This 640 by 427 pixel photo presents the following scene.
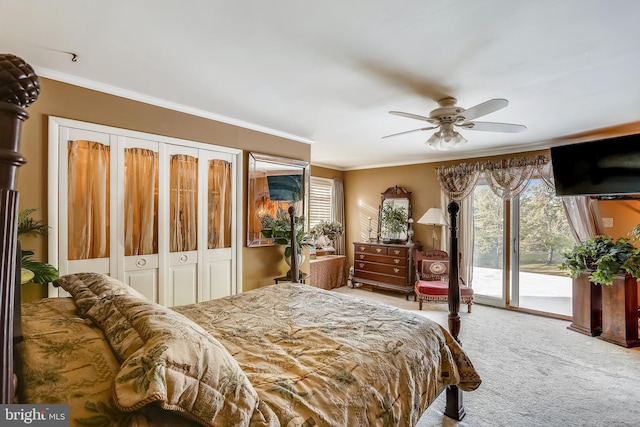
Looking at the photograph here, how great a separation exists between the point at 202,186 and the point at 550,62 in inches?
129

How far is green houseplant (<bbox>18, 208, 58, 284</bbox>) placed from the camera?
2016mm

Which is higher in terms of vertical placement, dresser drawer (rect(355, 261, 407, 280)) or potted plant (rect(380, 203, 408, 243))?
potted plant (rect(380, 203, 408, 243))

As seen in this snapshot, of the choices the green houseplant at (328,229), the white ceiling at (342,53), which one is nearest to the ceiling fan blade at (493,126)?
the white ceiling at (342,53)

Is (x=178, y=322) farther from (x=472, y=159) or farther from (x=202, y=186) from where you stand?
(x=472, y=159)

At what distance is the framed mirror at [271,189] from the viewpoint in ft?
12.4

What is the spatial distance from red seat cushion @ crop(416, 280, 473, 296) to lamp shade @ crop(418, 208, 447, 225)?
1.08m

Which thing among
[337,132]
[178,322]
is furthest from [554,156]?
[178,322]

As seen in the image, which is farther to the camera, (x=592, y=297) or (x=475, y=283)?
(x=475, y=283)

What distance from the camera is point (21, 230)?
2.15m

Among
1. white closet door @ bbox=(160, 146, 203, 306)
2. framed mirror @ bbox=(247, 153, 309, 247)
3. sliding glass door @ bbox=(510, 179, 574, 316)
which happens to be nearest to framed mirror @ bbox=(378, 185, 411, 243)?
sliding glass door @ bbox=(510, 179, 574, 316)

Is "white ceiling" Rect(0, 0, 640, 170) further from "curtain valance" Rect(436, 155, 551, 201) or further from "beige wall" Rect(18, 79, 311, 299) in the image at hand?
"curtain valance" Rect(436, 155, 551, 201)

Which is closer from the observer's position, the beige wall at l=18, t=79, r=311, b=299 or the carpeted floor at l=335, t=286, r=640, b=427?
the carpeted floor at l=335, t=286, r=640, b=427

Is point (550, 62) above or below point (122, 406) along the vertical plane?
above

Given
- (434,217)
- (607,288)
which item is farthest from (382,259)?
(607,288)
